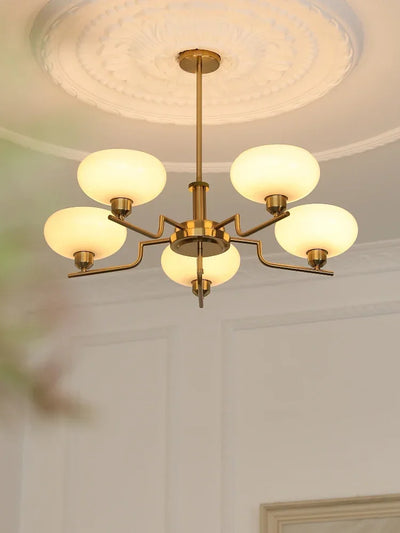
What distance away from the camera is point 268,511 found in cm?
421

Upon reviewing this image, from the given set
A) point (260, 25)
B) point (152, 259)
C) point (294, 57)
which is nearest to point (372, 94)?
point (294, 57)

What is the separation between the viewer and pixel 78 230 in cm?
218

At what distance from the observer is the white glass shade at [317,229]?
2.29 metres

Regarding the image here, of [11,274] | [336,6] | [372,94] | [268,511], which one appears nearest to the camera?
[11,274]

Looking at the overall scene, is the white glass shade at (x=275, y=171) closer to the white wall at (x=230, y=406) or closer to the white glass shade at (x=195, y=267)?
the white glass shade at (x=195, y=267)

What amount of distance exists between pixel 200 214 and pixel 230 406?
7.46 ft

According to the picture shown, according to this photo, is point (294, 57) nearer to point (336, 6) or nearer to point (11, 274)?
point (336, 6)

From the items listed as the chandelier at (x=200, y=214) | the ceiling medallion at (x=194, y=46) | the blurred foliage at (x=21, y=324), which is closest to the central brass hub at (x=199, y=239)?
the chandelier at (x=200, y=214)

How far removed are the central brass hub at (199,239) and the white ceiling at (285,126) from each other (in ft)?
1.22

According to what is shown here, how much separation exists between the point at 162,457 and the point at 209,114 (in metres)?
2.04

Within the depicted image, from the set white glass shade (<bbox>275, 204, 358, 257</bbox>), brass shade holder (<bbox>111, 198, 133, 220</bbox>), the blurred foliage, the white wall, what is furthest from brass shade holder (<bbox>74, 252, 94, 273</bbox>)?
the white wall

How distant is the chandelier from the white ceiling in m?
0.16

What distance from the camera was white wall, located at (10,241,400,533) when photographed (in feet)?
14.0

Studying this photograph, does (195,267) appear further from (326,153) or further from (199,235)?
(326,153)
